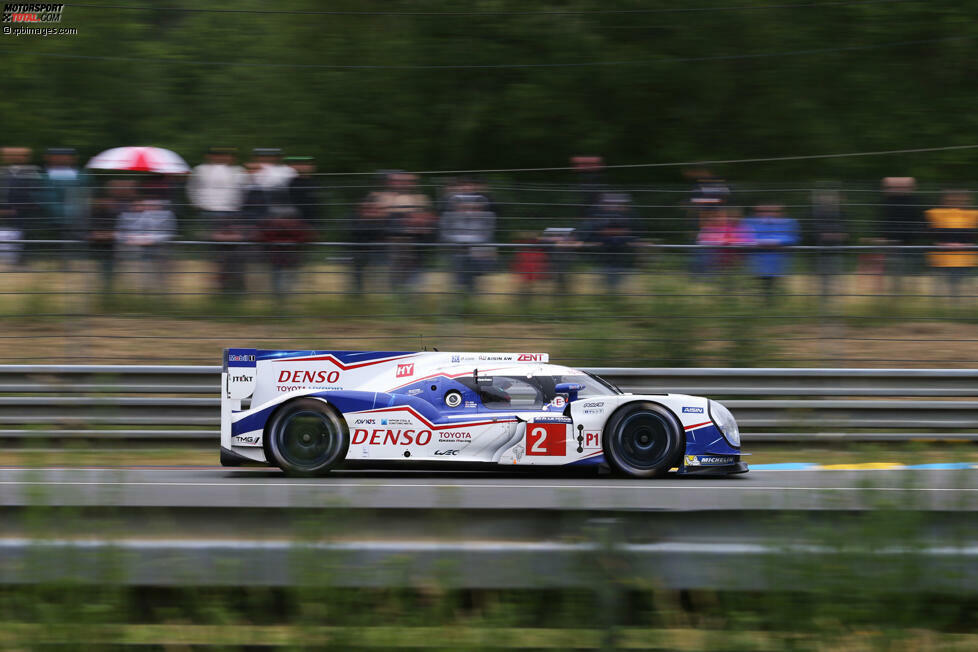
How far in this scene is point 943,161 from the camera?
21797 mm

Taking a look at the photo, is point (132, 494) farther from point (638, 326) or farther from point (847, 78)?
point (847, 78)

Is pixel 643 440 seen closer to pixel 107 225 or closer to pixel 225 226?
pixel 225 226

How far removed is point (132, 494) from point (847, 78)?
1975 cm

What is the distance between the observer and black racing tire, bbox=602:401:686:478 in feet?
32.3

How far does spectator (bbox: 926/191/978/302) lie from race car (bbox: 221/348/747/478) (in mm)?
3085

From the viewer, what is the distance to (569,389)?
32.8 feet

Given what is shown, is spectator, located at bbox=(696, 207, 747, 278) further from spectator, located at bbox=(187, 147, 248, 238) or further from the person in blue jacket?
spectator, located at bbox=(187, 147, 248, 238)

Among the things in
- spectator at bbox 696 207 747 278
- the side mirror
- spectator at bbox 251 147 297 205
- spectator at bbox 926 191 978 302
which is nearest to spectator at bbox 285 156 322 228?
spectator at bbox 251 147 297 205

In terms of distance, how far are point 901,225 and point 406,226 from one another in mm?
4772

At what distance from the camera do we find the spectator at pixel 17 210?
38.8ft

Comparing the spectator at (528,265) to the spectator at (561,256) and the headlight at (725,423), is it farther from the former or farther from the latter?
the headlight at (725,423)

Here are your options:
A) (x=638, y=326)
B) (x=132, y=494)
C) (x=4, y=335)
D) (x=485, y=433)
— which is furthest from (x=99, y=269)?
(x=132, y=494)

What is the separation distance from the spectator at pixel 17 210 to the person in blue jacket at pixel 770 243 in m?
6.99

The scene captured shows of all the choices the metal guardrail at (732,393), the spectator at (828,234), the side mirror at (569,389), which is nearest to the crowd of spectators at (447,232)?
the spectator at (828,234)
